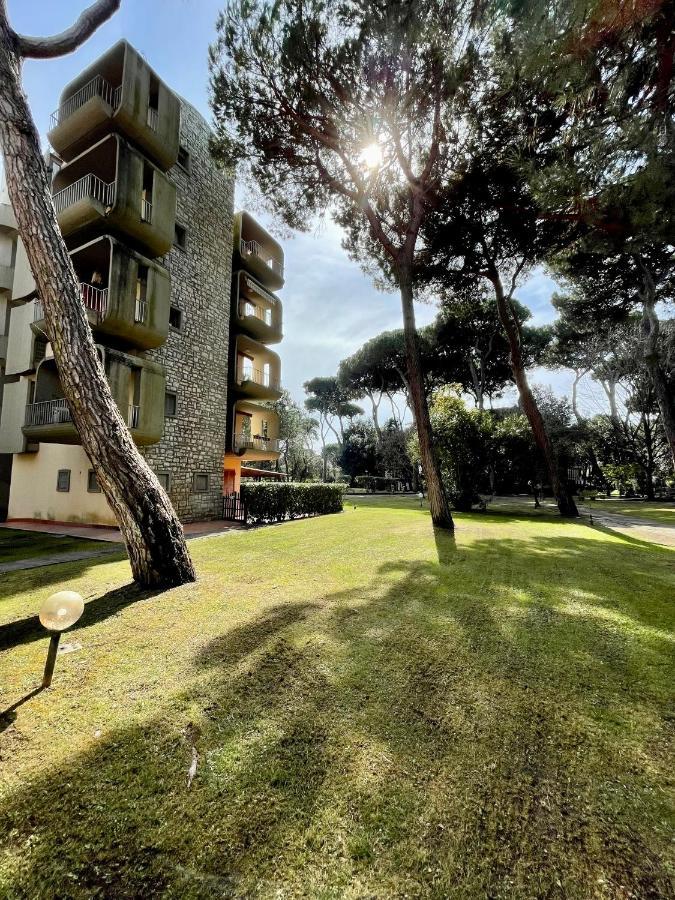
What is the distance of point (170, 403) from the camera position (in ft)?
45.3

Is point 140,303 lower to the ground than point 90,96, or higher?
lower

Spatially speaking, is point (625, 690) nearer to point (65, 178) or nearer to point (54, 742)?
A: point (54, 742)

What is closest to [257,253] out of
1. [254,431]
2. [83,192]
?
[83,192]

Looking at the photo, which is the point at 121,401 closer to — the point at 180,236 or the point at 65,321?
the point at 65,321

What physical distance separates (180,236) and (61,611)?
52.9 feet

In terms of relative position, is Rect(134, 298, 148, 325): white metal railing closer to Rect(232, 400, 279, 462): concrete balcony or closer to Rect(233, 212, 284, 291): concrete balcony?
Rect(232, 400, 279, 462): concrete balcony

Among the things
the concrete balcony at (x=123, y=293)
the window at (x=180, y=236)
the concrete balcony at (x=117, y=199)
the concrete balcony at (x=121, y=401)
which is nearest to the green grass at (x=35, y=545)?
the concrete balcony at (x=121, y=401)

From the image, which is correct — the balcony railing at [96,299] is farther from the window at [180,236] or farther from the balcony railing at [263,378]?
the balcony railing at [263,378]

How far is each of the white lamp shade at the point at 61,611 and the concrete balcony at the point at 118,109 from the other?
51.1 feet

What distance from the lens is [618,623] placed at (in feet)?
12.5

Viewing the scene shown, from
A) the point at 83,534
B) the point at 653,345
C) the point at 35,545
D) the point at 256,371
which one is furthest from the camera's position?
the point at 256,371

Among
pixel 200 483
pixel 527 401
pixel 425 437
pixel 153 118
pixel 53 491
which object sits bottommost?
pixel 53 491

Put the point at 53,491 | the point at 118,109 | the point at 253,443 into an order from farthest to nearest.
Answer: the point at 253,443, the point at 53,491, the point at 118,109

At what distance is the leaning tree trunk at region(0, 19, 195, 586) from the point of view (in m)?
4.51
